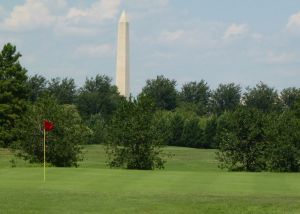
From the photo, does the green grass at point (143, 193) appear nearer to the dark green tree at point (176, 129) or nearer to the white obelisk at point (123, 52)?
the white obelisk at point (123, 52)

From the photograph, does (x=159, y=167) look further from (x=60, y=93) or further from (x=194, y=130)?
(x=60, y=93)

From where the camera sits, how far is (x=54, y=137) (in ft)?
115

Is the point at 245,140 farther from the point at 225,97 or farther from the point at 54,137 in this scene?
the point at 225,97

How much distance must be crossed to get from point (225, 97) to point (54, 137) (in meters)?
106

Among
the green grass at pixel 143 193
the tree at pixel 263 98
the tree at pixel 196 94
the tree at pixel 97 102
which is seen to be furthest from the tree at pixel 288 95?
the green grass at pixel 143 193

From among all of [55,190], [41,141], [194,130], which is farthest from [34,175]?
[194,130]

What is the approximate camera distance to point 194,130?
300 feet

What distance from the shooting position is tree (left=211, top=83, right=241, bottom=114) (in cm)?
13775

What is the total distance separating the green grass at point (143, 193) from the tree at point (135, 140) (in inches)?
275

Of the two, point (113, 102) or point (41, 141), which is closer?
point (41, 141)

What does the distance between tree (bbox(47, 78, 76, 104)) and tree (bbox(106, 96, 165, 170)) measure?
94.3m

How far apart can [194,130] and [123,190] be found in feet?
235

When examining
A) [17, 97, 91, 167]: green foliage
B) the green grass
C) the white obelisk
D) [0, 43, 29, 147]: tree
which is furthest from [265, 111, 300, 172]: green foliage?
the white obelisk

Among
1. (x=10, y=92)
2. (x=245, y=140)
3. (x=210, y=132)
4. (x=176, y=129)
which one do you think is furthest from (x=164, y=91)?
Answer: (x=245, y=140)
